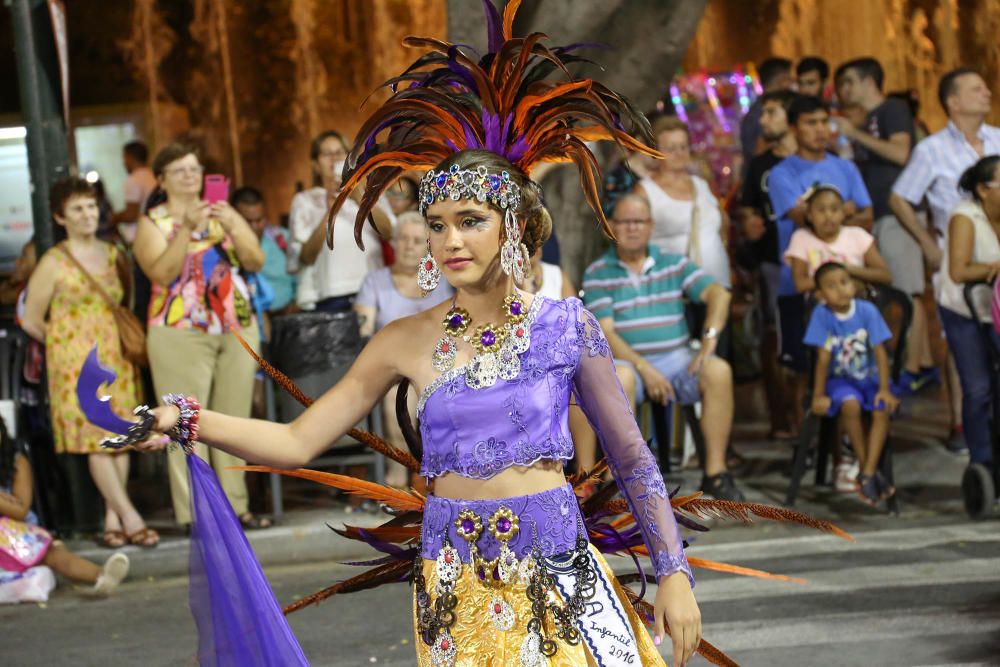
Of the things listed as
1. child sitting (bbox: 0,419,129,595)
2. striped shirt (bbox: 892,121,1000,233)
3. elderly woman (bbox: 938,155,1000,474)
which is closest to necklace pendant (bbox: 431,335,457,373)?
child sitting (bbox: 0,419,129,595)

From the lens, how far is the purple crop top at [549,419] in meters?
3.97

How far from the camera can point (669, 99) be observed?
17109 mm

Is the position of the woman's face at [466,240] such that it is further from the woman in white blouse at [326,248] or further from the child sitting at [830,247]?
the child sitting at [830,247]

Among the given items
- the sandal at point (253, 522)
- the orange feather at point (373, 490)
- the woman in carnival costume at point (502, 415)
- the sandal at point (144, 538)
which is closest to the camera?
the woman in carnival costume at point (502, 415)

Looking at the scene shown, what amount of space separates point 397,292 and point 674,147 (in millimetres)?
2099

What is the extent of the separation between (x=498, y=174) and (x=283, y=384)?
1039 mm

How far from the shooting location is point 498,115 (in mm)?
4230

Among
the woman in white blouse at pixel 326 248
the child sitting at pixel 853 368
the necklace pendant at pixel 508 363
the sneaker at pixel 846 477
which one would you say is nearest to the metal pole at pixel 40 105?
the woman in white blouse at pixel 326 248

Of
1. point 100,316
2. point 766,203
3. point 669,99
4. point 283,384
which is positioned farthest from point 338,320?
point 669,99

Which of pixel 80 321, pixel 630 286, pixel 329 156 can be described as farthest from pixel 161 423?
pixel 329 156

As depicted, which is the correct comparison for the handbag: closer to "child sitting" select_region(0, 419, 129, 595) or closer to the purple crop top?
"child sitting" select_region(0, 419, 129, 595)

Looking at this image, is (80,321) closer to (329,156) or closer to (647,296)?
(329,156)

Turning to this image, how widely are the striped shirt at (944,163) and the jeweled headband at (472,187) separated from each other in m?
6.67

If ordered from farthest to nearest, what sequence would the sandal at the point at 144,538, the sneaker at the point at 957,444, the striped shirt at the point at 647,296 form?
the sneaker at the point at 957,444 < the striped shirt at the point at 647,296 < the sandal at the point at 144,538
